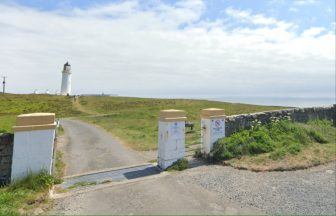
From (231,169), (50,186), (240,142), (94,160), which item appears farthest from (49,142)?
(240,142)

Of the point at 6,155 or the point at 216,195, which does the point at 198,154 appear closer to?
the point at 216,195

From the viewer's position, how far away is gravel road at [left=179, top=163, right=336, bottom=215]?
20.5 feet

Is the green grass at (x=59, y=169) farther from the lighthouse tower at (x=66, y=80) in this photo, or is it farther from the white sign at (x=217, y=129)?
the lighthouse tower at (x=66, y=80)

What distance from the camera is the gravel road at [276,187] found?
6258 mm

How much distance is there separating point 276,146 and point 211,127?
2672 mm

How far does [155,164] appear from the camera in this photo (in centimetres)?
986

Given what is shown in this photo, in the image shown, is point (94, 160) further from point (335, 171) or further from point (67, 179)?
point (335, 171)

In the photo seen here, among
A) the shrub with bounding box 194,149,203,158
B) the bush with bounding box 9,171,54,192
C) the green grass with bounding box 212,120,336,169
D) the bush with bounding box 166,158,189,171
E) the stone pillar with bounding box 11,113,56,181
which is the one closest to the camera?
the bush with bounding box 9,171,54,192

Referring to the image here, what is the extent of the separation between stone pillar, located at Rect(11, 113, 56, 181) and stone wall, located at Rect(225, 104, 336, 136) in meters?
6.86

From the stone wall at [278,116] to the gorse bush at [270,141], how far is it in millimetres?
457

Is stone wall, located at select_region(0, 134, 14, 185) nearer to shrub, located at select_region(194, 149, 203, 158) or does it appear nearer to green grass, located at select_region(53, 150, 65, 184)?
green grass, located at select_region(53, 150, 65, 184)

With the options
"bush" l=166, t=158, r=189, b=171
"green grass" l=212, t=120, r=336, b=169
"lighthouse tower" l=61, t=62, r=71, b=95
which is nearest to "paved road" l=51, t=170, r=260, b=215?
"bush" l=166, t=158, r=189, b=171

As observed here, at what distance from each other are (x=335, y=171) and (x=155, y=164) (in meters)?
5.50

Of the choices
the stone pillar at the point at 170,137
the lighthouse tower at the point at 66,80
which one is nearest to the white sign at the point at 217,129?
the stone pillar at the point at 170,137
